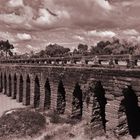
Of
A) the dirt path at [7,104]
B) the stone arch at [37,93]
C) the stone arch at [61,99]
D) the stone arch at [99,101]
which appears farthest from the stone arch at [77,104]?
the dirt path at [7,104]

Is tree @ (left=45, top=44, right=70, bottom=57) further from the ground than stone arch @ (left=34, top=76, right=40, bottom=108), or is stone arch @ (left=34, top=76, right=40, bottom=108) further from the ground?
tree @ (left=45, top=44, right=70, bottom=57)

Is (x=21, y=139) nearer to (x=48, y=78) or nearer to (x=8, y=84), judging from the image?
(x=48, y=78)

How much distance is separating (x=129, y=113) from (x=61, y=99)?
445 inches

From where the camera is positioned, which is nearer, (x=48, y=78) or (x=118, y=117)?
(x=118, y=117)

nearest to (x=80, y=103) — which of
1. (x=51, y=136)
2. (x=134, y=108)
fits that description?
(x=51, y=136)

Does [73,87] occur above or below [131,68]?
below

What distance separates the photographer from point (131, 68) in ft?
78.6

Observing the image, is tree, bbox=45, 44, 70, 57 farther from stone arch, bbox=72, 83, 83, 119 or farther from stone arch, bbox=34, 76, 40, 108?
stone arch, bbox=72, 83, 83, 119

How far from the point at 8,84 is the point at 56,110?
23.9 m

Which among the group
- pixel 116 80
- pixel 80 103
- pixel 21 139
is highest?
pixel 116 80

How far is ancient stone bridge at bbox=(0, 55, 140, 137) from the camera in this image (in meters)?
24.8

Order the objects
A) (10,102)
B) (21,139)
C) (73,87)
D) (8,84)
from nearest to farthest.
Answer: (21,139), (73,87), (10,102), (8,84)

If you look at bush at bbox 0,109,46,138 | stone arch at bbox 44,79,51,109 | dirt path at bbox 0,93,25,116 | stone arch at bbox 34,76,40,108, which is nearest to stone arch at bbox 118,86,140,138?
bush at bbox 0,109,46,138

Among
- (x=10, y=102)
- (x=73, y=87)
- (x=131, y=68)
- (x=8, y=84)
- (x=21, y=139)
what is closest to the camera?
(x=131, y=68)
